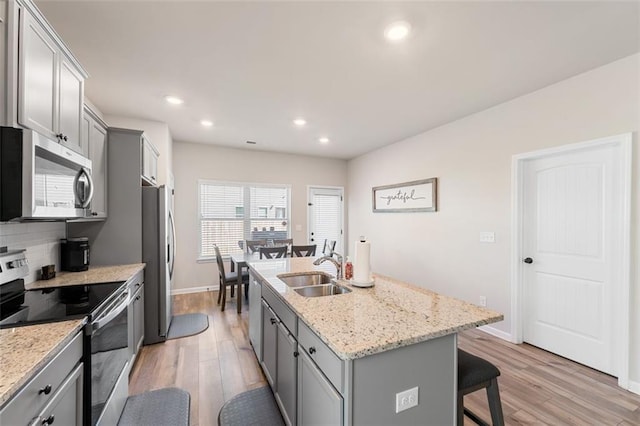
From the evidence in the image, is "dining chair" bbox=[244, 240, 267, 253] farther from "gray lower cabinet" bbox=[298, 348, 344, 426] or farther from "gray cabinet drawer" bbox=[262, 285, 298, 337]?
"gray lower cabinet" bbox=[298, 348, 344, 426]

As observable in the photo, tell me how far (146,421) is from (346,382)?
1.73 m

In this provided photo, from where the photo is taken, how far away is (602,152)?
252 cm

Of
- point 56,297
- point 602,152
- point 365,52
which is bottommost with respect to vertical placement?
point 56,297

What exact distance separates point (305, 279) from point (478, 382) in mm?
1403

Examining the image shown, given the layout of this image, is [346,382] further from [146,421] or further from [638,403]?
[638,403]

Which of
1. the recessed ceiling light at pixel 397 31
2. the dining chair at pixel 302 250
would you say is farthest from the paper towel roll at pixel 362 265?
the dining chair at pixel 302 250

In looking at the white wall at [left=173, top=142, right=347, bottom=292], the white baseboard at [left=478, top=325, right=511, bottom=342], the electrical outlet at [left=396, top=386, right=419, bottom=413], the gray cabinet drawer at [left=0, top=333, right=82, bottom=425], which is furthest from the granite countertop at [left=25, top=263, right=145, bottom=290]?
the white baseboard at [left=478, top=325, right=511, bottom=342]

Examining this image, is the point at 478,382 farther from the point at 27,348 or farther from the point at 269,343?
the point at 27,348

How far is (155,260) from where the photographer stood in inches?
119

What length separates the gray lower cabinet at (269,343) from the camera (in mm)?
2035

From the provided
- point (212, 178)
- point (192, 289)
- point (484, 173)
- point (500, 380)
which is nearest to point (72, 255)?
point (192, 289)

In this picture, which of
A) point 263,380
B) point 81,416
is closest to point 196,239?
point 263,380

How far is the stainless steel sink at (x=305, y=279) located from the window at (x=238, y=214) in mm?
3095

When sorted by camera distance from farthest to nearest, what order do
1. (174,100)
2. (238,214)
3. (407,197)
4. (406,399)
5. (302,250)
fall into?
(238,214) < (407,197) < (302,250) < (174,100) < (406,399)
